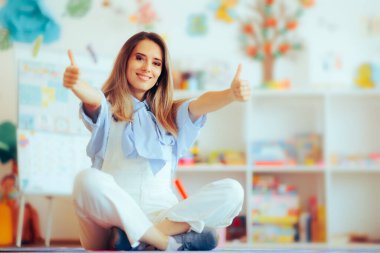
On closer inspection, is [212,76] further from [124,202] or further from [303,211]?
[124,202]

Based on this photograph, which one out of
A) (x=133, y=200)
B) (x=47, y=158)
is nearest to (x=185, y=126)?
(x=133, y=200)

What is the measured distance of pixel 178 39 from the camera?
3.06m

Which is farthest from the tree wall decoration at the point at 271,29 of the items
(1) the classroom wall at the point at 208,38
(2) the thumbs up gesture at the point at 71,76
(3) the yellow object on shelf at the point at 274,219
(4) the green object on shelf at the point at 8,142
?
(2) the thumbs up gesture at the point at 71,76

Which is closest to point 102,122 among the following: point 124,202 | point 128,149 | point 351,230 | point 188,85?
point 128,149

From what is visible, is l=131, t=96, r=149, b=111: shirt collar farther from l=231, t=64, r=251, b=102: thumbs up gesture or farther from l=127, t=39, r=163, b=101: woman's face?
l=231, t=64, r=251, b=102: thumbs up gesture

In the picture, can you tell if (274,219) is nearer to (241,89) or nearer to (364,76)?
(364,76)

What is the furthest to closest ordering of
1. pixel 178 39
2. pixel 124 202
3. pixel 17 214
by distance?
pixel 178 39, pixel 17 214, pixel 124 202

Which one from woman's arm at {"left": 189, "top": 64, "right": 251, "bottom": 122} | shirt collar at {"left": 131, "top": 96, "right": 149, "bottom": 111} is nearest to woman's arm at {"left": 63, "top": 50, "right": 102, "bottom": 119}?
shirt collar at {"left": 131, "top": 96, "right": 149, "bottom": 111}

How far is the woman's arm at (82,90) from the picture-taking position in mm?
1131

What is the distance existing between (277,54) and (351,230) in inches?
37.5

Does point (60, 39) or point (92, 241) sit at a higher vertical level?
point (60, 39)

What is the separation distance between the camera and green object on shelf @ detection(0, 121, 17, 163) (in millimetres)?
2879

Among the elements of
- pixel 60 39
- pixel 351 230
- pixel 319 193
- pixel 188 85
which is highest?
pixel 60 39

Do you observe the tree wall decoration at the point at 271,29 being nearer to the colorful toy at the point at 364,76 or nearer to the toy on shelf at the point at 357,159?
the colorful toy at the point at 364,76
